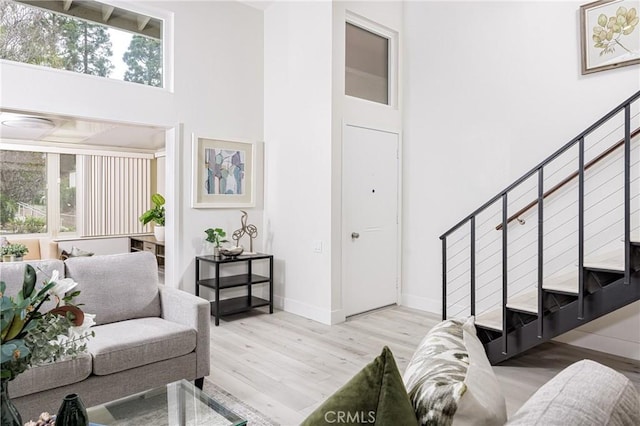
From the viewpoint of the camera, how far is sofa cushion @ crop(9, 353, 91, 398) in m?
2.07

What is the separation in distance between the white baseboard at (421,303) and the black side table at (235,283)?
1544 millimetres

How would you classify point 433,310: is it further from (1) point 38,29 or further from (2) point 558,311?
(1) point 38,29

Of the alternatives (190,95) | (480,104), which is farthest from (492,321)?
(190,95)

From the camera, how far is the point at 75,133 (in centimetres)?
656

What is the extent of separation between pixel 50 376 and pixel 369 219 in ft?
10.5

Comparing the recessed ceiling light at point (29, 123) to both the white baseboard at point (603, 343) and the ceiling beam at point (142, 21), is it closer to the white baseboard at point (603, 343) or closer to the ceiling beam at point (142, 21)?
the ceiling beam at point (142, 21)

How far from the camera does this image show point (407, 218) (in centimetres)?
492

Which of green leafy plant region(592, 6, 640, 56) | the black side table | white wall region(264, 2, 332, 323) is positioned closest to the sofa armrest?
the black side table

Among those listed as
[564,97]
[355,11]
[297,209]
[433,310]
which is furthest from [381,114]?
[433,310]

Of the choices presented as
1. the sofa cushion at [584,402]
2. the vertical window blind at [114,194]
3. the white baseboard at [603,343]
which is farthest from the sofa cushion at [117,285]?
the vertical window blind at [114,194]

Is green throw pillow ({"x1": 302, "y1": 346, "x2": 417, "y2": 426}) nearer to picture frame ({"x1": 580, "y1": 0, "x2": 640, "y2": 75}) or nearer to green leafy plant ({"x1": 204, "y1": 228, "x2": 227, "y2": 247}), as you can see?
picture frame ({"x1": 580, "y1": 0, "x2": 640, "y2": 75})

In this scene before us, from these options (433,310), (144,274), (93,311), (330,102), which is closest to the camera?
(93,311)

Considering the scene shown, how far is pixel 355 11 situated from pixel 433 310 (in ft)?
10.8
